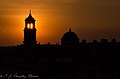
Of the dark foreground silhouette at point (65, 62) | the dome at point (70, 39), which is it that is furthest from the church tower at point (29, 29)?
the dome at point (70, 39)

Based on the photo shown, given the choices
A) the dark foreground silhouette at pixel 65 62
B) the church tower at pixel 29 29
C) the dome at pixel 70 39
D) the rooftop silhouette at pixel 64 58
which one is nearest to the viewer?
the dark foreground silhouette at pixel 65 62

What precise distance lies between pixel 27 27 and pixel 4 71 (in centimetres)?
1856

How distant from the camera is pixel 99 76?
55.5 m

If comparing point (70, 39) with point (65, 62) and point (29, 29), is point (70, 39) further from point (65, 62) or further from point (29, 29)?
point (65, 62)

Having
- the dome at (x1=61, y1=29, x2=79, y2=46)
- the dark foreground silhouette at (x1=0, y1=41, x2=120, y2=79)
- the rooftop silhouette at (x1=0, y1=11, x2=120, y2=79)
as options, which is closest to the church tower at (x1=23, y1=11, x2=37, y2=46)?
the rooftop silhouette at (x1=0, y1=11, x2=120, y2=79)

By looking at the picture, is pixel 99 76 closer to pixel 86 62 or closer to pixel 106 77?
pixel 106 77

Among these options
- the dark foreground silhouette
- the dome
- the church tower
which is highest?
the church tower

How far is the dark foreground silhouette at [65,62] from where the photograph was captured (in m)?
51.5

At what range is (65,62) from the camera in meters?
55.8

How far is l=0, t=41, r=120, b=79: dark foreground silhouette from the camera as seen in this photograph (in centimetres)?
5150

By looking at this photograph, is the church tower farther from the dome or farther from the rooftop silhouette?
the dome

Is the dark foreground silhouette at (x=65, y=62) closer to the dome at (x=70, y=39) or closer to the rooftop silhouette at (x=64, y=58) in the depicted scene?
the rooftop silhouette at (x=64, y=58)

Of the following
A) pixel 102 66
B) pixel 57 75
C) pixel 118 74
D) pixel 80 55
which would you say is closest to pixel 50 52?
pixel 80 55

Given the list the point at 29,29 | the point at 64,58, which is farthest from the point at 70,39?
the point at 64,58
